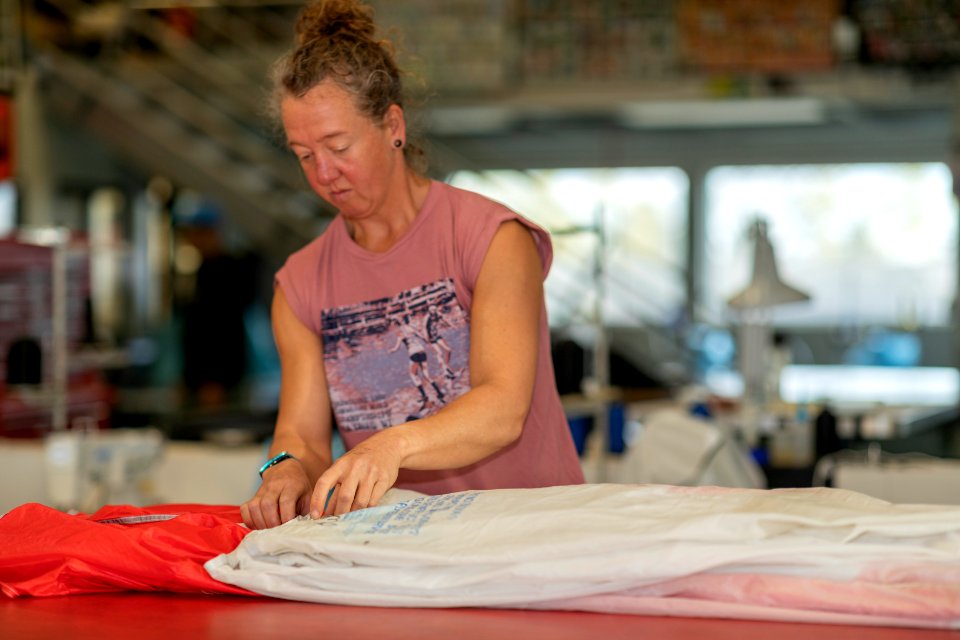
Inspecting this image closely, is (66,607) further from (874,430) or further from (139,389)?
(139,389)

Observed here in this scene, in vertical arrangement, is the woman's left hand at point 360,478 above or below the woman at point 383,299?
below

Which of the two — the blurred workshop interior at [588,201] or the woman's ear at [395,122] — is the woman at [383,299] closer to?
the woman's ear at [395,122]

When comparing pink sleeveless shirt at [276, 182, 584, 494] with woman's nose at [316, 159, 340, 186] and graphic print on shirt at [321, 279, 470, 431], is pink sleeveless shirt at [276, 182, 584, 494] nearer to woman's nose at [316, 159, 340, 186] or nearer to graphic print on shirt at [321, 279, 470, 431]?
graphic print on shirt at [321, 279, 470, 431]

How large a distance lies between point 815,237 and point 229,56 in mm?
5657

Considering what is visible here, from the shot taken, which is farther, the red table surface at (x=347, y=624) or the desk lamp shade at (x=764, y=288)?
the desk lamp shade at (x=764, y=288)

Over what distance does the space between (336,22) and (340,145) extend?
0.20 m

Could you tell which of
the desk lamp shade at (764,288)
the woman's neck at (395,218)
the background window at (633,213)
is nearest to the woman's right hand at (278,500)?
the woman's neck at (395,218)

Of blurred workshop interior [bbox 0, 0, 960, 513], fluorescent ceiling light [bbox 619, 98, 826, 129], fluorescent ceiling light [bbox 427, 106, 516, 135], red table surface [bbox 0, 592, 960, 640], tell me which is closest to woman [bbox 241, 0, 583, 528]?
red table surface [bbox 0, 592, 960, 640]

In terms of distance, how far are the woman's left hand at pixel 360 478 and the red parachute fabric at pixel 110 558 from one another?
15cm

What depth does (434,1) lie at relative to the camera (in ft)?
31.7

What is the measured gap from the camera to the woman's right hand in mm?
1599

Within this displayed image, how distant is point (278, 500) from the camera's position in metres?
1.62

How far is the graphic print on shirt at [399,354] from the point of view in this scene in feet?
5.86

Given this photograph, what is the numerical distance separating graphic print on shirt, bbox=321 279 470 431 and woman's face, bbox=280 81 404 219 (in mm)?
158
